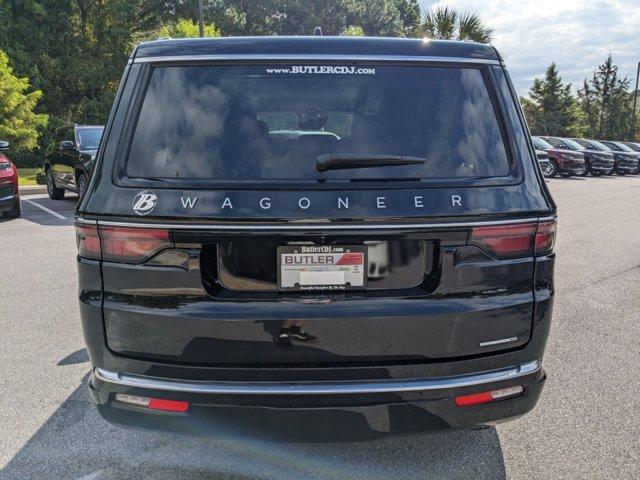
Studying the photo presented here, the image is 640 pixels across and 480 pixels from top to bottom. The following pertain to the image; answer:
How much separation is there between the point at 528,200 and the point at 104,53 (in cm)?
3674

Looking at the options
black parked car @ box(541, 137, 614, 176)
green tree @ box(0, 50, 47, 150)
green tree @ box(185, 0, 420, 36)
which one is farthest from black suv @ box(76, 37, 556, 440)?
green tree @ box(185, 0, 420, 36)

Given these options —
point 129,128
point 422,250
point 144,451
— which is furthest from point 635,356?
point 129,128

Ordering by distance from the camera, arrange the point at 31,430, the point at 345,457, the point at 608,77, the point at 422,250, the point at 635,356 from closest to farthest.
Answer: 1. the point at 422,250
2. the point at 345,457
3. the point at 31,430
4. the point at 635,356
5. the point at 608,77

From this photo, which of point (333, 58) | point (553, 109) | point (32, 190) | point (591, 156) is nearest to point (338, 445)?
point (333, 58)

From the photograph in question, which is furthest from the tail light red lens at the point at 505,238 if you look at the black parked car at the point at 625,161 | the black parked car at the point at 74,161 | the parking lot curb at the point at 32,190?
the black parked car at the point at 625,161

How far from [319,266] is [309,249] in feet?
0.26

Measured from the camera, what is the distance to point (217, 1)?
38.8 meters

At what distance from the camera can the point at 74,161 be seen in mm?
11648

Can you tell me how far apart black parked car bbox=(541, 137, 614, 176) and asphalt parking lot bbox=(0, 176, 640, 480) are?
21.5 meters

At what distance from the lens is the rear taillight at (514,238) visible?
2281mm

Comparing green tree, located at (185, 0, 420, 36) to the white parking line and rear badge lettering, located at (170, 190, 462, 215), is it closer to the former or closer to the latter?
the white parking line

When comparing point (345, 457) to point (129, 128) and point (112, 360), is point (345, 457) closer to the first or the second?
point (112, 360)

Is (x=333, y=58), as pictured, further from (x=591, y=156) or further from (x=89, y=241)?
(x=591, y=156)

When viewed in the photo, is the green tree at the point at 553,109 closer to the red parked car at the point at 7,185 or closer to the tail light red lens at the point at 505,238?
the red parked car at the point at 7,185
